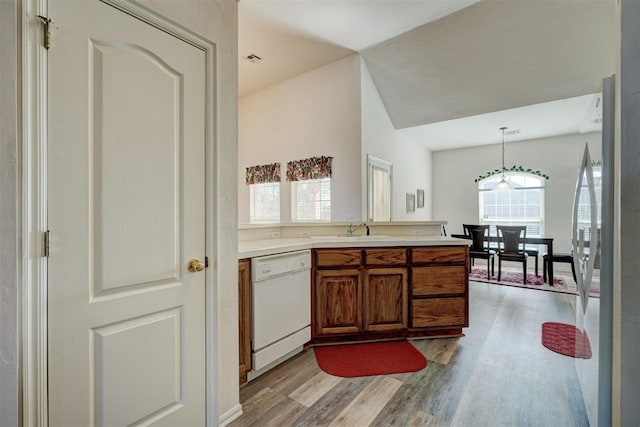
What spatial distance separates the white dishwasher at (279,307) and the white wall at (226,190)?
319mm

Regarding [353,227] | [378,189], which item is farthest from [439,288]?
[378,189]

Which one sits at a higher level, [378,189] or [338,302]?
[378,189]

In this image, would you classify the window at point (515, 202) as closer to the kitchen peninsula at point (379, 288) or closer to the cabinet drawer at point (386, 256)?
the kitchen peninsula at point (379, 288)

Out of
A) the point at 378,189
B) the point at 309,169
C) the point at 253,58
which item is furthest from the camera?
the point at 378,189

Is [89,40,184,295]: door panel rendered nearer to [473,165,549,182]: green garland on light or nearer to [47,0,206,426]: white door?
[47,0,206,426]: white door

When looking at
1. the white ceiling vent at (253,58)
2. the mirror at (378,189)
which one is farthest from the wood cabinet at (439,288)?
the white ceiling vent at (253,58)

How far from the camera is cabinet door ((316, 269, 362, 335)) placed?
246 cm

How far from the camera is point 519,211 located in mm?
6348

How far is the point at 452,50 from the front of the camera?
3756 mm

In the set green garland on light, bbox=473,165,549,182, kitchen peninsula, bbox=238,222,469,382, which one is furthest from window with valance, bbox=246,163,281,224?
green garland on light, bbox=473,165,549,182

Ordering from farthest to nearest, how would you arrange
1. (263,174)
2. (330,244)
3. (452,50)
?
(263,174) < (452,50) < (330,244)

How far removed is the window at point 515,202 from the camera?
20.1ft

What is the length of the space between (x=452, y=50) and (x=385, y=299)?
126 inches

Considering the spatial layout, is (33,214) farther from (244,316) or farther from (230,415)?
(230,415)
